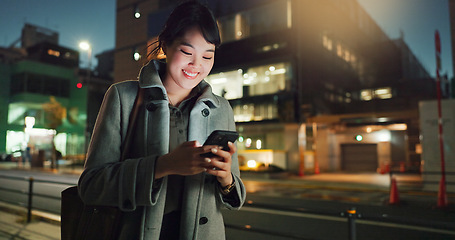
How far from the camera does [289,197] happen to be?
12.6 m

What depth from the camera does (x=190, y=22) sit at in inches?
62.6

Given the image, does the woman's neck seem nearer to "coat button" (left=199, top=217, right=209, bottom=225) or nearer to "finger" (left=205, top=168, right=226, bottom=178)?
"finger" (left=205, top=168, right=226, bottom=178)

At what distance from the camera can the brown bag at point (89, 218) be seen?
1373mm

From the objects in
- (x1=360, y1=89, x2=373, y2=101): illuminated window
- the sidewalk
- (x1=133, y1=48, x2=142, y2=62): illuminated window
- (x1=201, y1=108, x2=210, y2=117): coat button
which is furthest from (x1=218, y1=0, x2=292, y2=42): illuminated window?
(x1=201, y1=108, x2=210, y2=117): coat button

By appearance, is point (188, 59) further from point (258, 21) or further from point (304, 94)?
point (258, 21)

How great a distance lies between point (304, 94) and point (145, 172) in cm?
2345

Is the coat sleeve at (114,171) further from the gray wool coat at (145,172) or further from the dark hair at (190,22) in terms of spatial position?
the dark hair at (190,22)

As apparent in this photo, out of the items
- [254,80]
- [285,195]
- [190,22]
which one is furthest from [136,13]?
[254,80]

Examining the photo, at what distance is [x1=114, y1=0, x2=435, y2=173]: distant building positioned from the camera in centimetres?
2395

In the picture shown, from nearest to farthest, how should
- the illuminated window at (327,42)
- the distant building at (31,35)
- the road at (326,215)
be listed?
the road at (326,215)
the distant building at (31,35)
the illuminated window at (327,42)

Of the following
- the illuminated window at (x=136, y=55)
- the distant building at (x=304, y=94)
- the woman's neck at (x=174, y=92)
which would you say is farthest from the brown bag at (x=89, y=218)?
the distant building at (x=304, y=94)

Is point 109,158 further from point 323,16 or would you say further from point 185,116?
point 323,16

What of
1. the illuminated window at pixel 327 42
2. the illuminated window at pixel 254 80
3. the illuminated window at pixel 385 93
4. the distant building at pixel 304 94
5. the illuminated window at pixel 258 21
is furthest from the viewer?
the illuminated window at pixel 385 93

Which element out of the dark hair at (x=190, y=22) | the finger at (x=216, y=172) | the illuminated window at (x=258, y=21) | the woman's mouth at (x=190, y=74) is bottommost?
the finger at (x=216, y=172)
